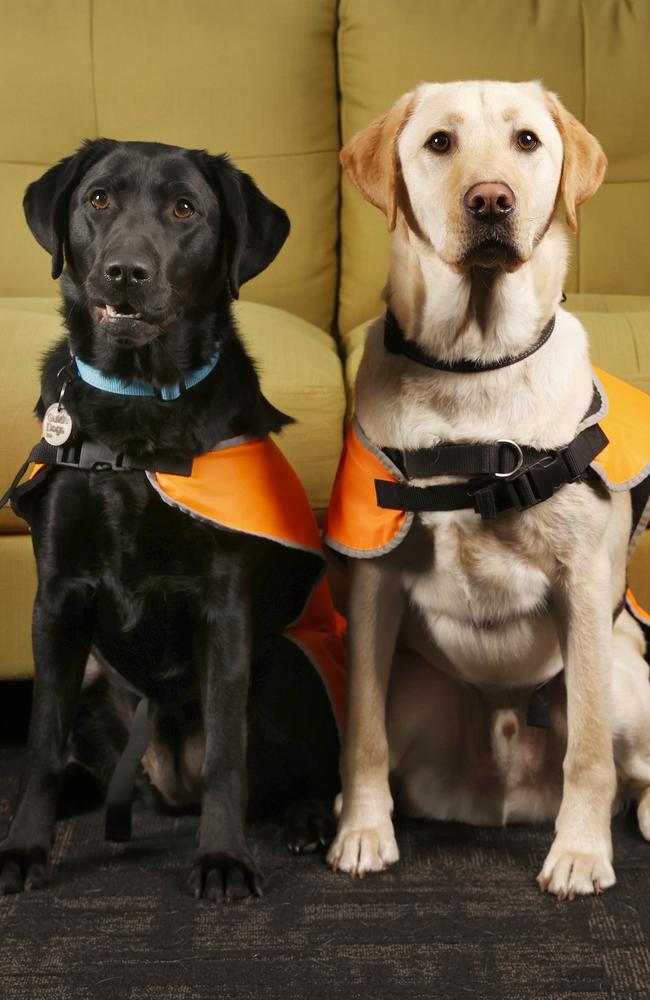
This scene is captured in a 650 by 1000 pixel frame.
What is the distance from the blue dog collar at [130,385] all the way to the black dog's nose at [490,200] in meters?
0.54

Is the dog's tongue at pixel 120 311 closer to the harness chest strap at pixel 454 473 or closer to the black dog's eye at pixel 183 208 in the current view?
the black dog's eye at pixel 183 208

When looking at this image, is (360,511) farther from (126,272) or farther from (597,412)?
(126,272)

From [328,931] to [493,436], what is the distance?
0.80 m

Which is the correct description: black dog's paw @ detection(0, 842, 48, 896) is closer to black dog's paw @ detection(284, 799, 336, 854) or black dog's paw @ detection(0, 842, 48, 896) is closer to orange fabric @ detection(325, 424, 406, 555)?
black dog's paw @ detection(284, 799, 336, 854)

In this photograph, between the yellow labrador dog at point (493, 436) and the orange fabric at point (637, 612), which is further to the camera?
the orange fabric at point (637, 612)

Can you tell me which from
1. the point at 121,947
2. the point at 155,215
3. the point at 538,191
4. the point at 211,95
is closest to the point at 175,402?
the point at 155,215

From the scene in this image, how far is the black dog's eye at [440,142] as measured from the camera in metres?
1.86

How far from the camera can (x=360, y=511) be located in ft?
6.31

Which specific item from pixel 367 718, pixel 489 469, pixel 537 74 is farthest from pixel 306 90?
pixel 367 718

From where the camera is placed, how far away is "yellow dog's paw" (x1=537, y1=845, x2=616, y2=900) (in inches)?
70.4

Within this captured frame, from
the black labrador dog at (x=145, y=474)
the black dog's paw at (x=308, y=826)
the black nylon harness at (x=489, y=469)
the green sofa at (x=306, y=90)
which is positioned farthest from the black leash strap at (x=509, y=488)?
the green sofa at (x=306, y=90)

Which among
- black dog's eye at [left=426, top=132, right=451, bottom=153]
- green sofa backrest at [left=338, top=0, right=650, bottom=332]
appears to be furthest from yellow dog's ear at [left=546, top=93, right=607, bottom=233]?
green sofa backrest at [left=338, top=0, right=650, bottom=332]

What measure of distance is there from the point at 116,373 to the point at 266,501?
0.33 metres

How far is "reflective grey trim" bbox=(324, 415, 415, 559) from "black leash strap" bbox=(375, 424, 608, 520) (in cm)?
2
